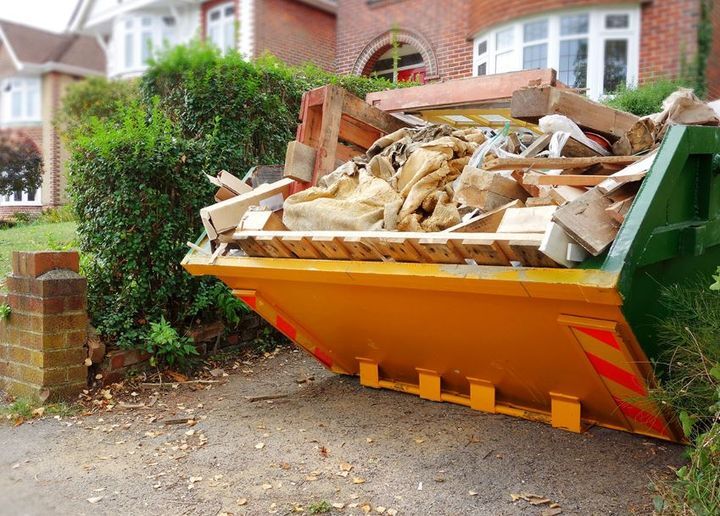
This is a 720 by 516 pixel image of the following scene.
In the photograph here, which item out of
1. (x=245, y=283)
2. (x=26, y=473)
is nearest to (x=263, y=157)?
(x=245, y=283)

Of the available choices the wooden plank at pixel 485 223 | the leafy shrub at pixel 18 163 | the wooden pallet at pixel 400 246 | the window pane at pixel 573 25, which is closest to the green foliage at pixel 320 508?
the wooden pallet at pixel 400 246

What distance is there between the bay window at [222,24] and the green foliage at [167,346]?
2597mm

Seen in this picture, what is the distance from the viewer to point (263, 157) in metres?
5.56

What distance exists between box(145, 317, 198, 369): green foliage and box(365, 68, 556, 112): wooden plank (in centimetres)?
202

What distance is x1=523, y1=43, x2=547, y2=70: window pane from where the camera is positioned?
11555 mm

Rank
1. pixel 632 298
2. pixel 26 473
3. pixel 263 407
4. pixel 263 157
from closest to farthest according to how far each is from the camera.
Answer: pixel 632 298
pixel 26 473
pixel 263 407
pixel 263 157

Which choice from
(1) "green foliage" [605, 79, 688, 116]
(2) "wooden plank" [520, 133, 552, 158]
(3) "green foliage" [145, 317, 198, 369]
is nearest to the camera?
(2) "wooden plank" [520, 133, 552, 158]

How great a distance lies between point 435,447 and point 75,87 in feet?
7.42

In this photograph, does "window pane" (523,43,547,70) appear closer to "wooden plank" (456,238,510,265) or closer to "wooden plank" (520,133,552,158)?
"wooden plank" (520,133,552,158)

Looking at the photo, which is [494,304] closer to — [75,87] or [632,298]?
[632,298]

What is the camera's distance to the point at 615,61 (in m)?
11.3

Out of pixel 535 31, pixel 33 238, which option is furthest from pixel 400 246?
pixel 535 31

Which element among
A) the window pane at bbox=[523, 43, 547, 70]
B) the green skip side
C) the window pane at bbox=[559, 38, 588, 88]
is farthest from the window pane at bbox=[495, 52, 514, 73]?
the green skip side

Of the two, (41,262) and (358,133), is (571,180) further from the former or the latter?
(41,262)
